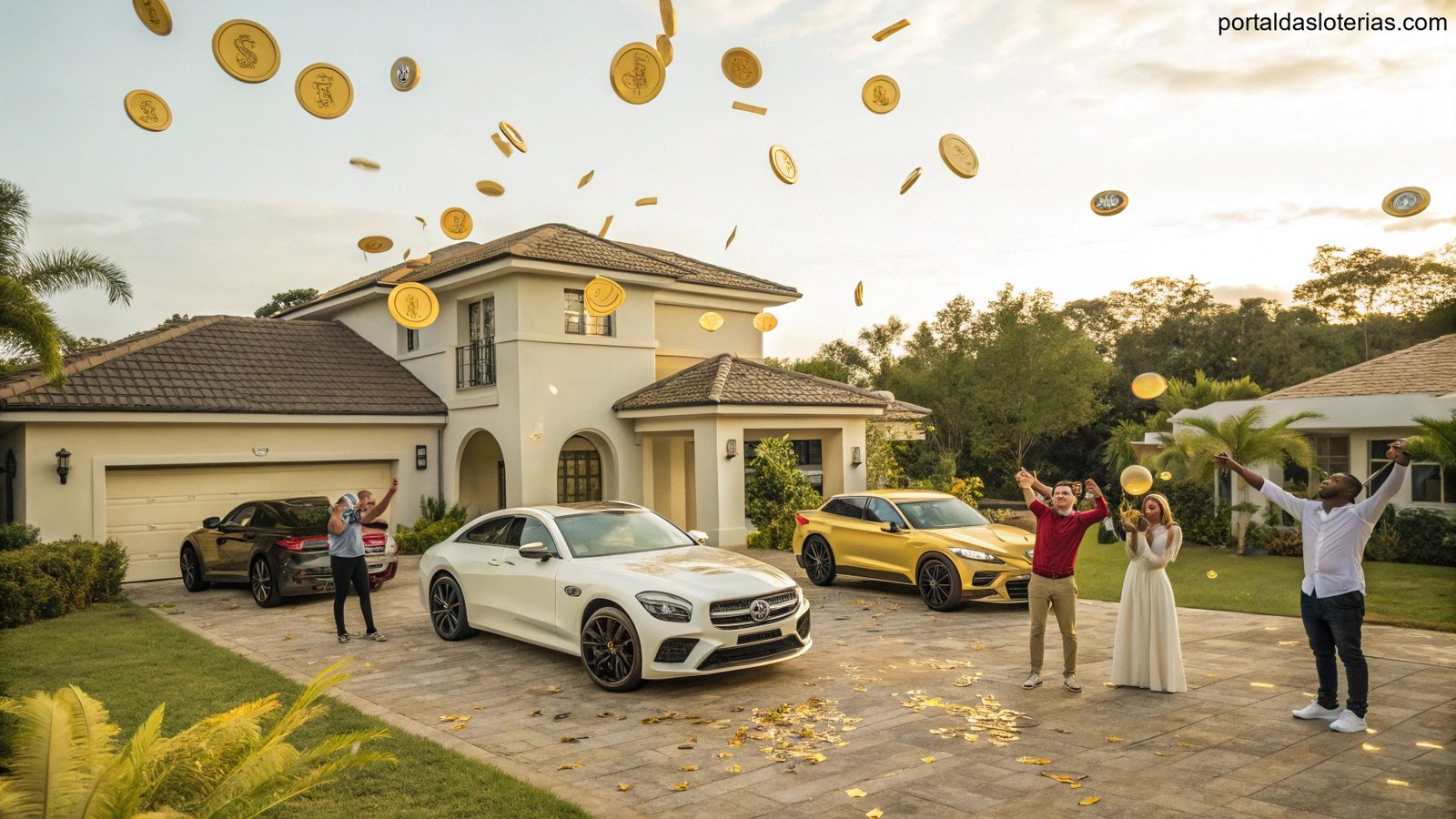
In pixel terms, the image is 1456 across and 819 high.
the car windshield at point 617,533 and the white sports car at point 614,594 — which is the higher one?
the car windshield at point 617,533

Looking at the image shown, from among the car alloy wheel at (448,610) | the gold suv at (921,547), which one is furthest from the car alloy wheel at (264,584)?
the gold suv at (921,547)

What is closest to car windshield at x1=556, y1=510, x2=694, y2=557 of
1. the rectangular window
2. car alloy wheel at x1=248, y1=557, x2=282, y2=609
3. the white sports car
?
the white sports car

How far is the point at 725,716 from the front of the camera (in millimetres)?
7082

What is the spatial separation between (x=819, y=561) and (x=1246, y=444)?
11.1 m

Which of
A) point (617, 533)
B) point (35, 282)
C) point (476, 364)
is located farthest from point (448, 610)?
point (35, 282)

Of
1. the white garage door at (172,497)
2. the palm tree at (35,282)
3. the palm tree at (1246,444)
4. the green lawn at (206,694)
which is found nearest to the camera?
the green lawn at (206,694)

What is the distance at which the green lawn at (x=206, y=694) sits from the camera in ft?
17.1

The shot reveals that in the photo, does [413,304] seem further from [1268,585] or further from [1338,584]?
[1268,585]

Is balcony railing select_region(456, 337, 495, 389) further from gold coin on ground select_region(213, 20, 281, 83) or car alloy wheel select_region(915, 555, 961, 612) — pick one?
gold coin on ground select_region(213, 20, 281, 83)

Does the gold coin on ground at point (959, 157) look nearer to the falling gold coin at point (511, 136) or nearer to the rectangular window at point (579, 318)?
the falling gold coin at point (511, 136)

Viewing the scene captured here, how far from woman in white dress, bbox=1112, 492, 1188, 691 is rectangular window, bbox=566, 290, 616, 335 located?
1440cm

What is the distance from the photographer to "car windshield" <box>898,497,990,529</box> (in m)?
12.6

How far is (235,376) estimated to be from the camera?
61.4 ft

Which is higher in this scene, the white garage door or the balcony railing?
the balcony railing
